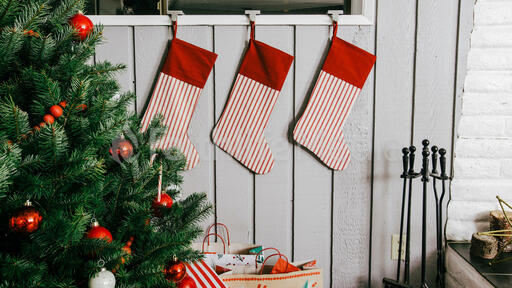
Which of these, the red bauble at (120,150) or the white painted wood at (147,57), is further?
the white painted wood at (147,57)

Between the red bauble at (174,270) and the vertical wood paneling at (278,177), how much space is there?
734 mm

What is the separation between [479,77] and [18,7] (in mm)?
1714

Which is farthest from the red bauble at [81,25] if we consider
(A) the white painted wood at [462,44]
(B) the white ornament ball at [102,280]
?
(A) the white painted wood at [462,44]

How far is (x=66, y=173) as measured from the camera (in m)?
0.81

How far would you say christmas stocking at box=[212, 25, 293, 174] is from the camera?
64.3 inches

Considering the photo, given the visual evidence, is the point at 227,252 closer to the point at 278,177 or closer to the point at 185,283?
the point at 278,177

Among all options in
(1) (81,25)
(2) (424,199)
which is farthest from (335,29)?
(1) (81,25)

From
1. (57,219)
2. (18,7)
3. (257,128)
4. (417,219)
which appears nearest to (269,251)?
(257,128)

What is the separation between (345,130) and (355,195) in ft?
1.00

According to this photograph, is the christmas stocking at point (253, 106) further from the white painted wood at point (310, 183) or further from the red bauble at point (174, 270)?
the red bauble at point (174, 270)

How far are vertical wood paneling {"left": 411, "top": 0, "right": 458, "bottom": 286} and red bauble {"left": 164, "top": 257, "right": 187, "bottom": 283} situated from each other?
3.77ft

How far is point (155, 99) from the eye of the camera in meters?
1.67

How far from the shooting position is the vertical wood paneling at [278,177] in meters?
1.66

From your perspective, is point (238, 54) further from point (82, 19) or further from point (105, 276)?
point (105, 276)
